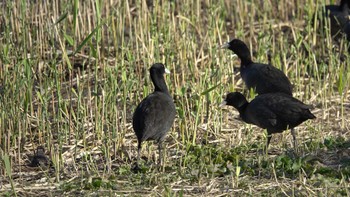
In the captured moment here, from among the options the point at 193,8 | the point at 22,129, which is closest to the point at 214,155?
the point at 22,129

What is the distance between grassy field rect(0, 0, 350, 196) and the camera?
6.82 metres

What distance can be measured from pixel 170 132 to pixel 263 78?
3.63 ft

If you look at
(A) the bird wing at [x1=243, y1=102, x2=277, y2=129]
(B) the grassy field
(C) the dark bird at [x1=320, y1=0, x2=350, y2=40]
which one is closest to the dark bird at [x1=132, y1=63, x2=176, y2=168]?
(B) the grassy field

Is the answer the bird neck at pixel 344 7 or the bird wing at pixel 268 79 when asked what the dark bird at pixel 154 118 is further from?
the bird neck at pixel 344 7

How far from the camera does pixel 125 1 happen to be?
9.21 metres

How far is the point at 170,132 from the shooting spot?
851 cm

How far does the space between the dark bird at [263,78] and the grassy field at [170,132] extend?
0.85 ft

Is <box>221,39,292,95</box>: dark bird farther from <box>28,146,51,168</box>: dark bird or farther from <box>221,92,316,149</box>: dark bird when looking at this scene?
<box>28,146,51,168</box>: dark bird

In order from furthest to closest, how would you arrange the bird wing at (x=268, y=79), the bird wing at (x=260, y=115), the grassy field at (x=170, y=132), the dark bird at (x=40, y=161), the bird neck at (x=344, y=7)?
the bird neck at (x=344, y=7), the bird wing at (x=268, y=79), the bird wing at (x=260, y=115), the dark bird at (x=40, y=161), the grassy field at (x=170, y=132)

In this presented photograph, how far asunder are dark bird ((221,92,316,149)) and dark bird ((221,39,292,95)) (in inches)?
23.3

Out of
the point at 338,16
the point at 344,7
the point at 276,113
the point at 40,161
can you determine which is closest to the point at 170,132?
the point at 276,113

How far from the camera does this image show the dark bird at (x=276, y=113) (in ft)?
25.1

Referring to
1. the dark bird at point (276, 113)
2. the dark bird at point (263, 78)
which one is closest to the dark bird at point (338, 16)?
the dark bird at point (263, 78)

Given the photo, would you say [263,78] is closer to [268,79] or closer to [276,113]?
[268,79]
